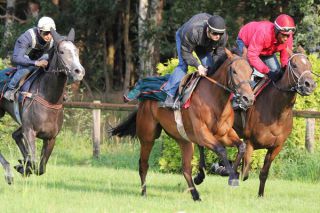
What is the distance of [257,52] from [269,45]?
0.85 feet

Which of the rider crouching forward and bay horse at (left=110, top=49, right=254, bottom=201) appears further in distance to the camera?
the rider crouching forward

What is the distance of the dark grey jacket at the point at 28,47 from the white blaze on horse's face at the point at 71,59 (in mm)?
690

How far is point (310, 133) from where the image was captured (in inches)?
576

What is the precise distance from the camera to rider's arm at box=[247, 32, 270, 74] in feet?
38.2

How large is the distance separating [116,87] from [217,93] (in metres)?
24.7

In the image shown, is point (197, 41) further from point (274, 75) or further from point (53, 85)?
point (53, 85)

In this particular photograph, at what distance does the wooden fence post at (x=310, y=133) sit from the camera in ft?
47.8

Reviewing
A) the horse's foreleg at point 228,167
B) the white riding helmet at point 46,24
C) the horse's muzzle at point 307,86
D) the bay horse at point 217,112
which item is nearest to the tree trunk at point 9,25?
the white riding helmet at point 46,24

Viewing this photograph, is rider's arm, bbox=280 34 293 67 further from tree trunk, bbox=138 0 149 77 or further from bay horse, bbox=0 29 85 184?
tree trunk, bbox=138 0 149 77

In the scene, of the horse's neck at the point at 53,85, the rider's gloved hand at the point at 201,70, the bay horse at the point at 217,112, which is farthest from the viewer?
the horse's neck at the point at 53,85

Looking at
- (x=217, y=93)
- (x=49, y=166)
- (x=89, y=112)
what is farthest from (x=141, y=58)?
(x=217, y=93)

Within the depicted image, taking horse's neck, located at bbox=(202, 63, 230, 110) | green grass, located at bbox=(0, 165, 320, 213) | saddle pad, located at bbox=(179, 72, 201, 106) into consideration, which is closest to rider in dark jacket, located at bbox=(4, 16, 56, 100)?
green grass, located at bbox=(0, 165, 320, 213)

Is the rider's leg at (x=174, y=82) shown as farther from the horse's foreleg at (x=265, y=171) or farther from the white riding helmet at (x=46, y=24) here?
the white riding helmet at (x=46, y=24)

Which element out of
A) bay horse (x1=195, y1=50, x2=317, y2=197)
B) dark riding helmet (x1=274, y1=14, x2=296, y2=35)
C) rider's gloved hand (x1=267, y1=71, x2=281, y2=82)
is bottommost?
bay horse (x1=195, y1=50, x2=317, y2=197)
